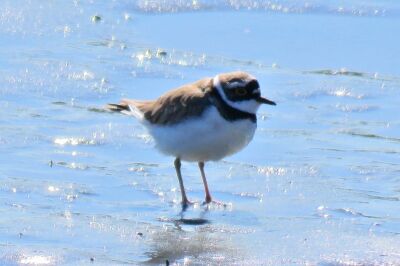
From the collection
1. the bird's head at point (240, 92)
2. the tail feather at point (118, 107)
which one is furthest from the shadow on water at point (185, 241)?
the tail feather at point (118, 107)

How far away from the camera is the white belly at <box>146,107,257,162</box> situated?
24.2 feet

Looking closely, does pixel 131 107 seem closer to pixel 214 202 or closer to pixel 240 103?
pixel 240 103

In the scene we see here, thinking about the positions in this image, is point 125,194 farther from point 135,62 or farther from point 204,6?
point 204,6

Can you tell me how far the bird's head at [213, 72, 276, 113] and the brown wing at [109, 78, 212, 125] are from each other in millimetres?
103

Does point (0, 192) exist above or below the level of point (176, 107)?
below

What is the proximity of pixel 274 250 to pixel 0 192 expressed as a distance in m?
1.84

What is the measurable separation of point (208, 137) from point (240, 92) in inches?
14.3

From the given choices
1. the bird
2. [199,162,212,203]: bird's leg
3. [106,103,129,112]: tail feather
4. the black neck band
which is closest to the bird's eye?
the bird

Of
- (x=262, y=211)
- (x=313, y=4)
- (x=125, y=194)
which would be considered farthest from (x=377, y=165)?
(x=313, y=4)

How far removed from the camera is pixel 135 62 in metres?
10.4

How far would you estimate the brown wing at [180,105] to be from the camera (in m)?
7.48

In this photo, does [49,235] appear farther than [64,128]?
No

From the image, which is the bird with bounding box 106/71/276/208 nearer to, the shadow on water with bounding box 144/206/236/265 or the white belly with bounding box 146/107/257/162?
the white belly with bounding box 146/107/257/162

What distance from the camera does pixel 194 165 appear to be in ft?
27.9
